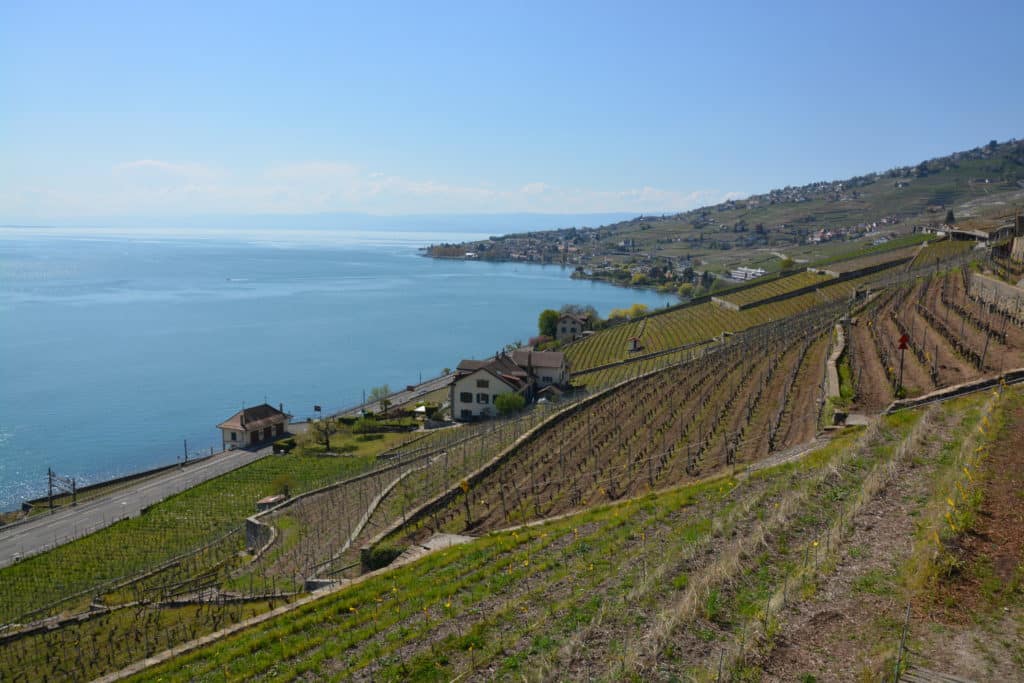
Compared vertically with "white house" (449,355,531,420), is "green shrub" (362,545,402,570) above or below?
above

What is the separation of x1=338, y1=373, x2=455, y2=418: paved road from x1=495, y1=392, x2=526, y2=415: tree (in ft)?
23.0

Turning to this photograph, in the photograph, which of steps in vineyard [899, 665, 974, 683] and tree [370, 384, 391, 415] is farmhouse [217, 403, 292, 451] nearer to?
tree [370, 384, 391, 415]

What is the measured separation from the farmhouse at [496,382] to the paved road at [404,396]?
4.36 meters

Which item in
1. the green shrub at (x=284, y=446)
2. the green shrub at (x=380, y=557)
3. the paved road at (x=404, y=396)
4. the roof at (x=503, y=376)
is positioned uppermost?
the green shrub at (x=380, y=557)

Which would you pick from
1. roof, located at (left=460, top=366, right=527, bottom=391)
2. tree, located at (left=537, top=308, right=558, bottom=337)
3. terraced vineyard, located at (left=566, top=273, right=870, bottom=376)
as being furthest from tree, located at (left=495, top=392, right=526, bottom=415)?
tree, located at (left=537, top=308, right=558, bottom=337)

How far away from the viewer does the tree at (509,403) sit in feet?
143

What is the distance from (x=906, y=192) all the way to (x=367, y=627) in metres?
229

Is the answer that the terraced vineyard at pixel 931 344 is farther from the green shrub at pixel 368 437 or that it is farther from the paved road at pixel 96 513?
the paved road at pixel 96 513

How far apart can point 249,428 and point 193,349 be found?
148 ft

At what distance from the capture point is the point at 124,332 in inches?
3649

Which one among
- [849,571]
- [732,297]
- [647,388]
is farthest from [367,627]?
[732,297]

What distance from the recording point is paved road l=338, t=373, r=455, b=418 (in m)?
52.1

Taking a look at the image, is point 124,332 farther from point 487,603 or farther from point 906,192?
point 906,192

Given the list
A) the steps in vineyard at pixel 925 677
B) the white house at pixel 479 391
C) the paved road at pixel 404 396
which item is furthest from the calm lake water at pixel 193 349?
the steps in vineyard at pixel 925 677
